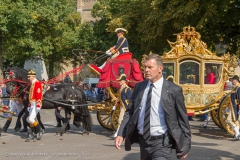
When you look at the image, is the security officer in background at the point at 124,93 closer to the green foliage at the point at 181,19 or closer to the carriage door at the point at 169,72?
the carriage door at the point at 169,72

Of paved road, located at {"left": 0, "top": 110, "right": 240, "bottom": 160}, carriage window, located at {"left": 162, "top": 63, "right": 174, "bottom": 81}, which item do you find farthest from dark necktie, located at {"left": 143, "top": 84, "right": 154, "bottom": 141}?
carriage window, located at {"left": 162, "top": 63, "right": 174, "bottom": 81}

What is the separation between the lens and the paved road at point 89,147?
33.0 ft

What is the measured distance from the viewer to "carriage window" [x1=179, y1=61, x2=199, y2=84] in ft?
45.2

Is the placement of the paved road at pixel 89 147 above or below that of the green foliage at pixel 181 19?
below

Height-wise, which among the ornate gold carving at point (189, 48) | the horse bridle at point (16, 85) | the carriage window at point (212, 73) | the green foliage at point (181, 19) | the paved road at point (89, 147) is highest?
the green foliage at point (181, 19)

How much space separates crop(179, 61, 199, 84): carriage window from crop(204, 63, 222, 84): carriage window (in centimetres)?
28

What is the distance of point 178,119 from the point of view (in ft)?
18.1

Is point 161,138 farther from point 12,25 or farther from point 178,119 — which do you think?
point 12,25

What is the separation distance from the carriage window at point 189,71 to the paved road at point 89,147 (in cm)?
167

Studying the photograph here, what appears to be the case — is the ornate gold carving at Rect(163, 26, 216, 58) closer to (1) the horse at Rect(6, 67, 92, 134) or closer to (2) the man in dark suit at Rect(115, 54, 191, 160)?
(1) the horse at Rect(6, 67, 92, 134)

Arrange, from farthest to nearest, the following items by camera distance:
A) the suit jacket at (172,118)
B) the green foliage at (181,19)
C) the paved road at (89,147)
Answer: the green foliage at (181,19) < the paved road at (89,147) < the suit jacket at (172,118)

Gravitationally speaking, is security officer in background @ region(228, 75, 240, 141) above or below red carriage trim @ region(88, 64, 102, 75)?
below

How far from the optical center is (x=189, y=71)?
13.8 m

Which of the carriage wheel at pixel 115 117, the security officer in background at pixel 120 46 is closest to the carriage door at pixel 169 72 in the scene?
the security officer in background at pixel 120 46
